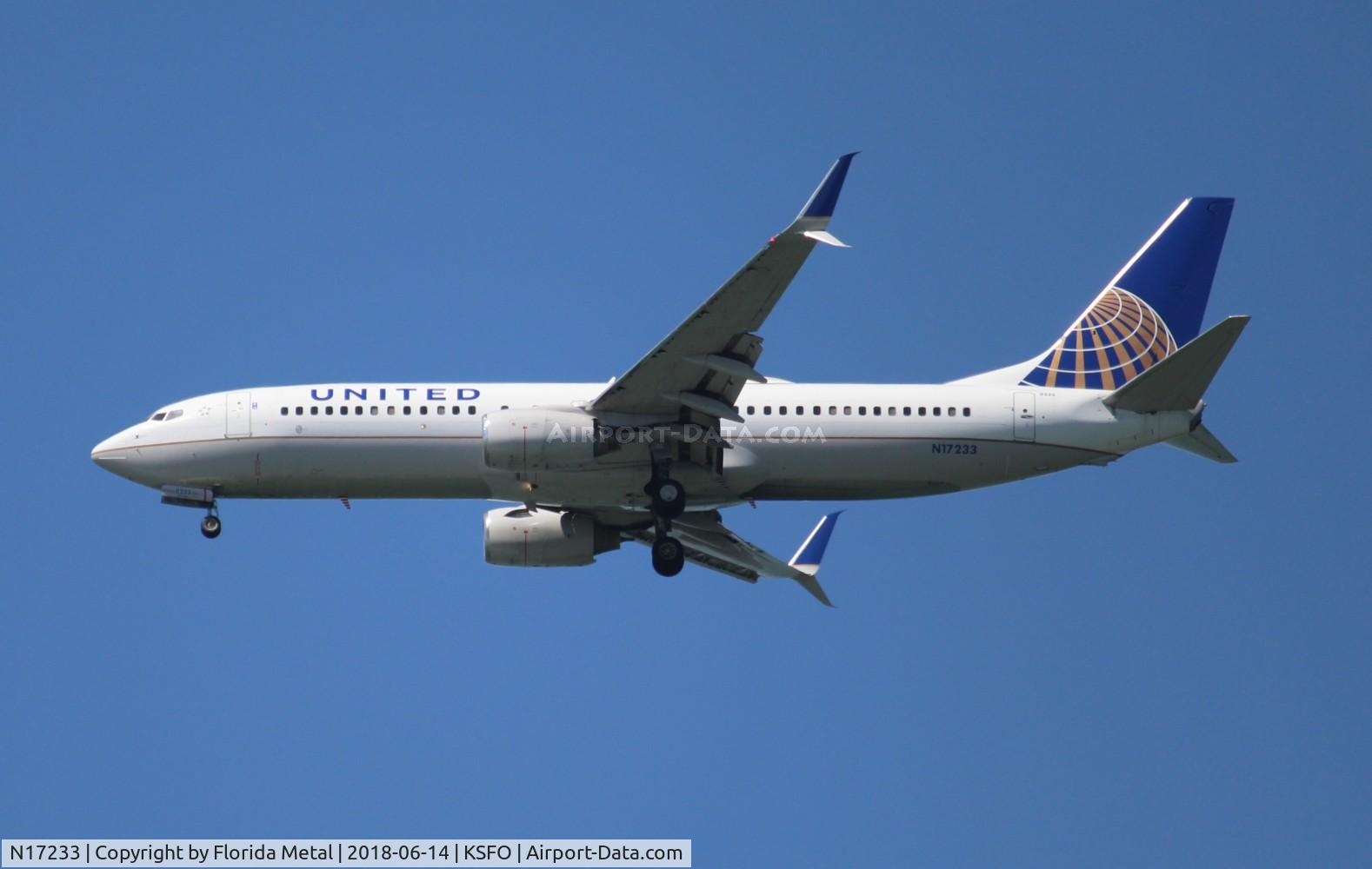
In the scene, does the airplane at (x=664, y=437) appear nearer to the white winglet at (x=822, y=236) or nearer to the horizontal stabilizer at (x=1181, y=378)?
the horizontal stabilizer at (x=1181, y=378)

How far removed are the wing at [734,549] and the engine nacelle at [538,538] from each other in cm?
67

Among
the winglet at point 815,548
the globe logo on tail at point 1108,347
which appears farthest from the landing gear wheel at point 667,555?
the globe logo on tail at point 1108,347

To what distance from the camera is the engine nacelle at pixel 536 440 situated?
124 feet

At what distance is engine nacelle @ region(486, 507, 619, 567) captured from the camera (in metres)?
43.0

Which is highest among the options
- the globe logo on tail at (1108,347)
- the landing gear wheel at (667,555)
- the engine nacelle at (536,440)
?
the globe logo on tail at (1108,347)

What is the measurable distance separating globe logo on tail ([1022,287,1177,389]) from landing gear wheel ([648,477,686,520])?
8991mm

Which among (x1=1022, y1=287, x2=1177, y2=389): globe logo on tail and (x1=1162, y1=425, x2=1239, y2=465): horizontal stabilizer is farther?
(x1=1022, y1=287, x2=1177, y2=389): globe logo on tail

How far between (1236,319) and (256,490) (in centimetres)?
2206

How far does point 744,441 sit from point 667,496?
2.28 m

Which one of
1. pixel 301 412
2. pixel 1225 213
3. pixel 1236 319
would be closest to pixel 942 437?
pixel 1236 319

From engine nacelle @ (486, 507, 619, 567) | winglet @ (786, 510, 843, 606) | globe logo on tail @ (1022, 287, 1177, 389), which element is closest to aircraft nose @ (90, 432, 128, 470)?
engine nacelle @ (486, 507, 619, 567)

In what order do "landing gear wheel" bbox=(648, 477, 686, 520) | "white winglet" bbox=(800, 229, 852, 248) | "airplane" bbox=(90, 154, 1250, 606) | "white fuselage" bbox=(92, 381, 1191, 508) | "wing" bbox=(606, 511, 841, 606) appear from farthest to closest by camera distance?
"wing" bbox=(606, 511, 841, 606) → "white fuselage" bbox=(92, 381, 1191, 508) → "landing gear wheel" bbox=(648, 477, 686, 520) → "airplane" bbox=(90, 154, 1250, 606) → "white winglet" bbox=(800, 229, 852, 248)

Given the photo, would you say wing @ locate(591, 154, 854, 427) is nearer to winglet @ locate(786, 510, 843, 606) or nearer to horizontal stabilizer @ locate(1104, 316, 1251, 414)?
winglet @ locate(786, 510, 843, 606)

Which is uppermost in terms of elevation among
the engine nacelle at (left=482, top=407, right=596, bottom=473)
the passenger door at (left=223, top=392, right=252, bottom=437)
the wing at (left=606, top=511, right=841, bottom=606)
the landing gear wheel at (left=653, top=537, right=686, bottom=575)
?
the passenger door at (left=223, top=392, right=252, bottom=437)
